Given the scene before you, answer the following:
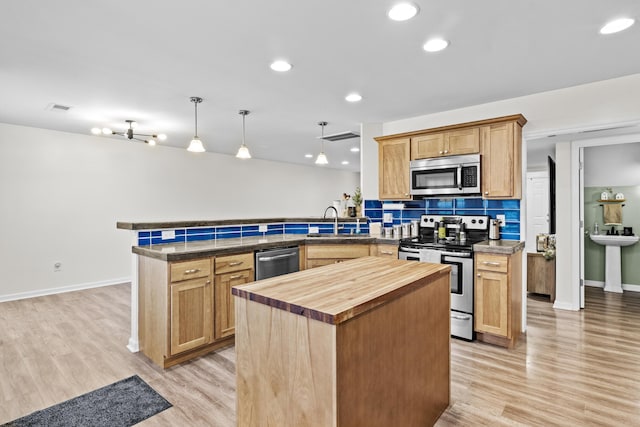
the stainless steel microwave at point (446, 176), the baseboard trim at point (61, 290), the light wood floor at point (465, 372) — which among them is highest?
the stainless steel microwave at point (446, 176)

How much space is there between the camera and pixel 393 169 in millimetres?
4152

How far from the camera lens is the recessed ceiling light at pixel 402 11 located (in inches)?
75.1

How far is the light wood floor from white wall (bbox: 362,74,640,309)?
3.86ft

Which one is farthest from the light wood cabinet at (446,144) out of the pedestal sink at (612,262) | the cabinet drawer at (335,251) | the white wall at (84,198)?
the white wall at (84,198)

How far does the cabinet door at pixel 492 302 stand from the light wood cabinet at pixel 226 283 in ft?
7.33

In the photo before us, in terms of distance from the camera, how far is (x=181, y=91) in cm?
334

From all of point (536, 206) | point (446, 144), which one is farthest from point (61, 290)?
point (536, 206)

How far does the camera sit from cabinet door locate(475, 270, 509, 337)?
3.03 m

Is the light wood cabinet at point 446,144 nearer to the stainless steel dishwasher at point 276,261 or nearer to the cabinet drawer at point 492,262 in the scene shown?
the cabinet drawer at point 492,262

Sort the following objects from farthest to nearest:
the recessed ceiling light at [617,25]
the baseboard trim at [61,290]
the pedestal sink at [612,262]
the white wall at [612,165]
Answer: the white wall at [612,165], the pedestal sink at [612,262], the baseboard trim at [61,290], the recessed ceiling light at [617,25]

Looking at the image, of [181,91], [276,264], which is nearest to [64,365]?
[276,264]

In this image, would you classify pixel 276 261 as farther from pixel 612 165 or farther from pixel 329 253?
pixel 612 165

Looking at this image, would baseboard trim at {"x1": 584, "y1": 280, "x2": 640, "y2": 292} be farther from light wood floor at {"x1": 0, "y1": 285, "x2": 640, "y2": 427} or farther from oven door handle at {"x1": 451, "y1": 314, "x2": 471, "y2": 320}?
oven door handle at {"x1": 451, "y1": 314, "x2": 471, "y2": 320}

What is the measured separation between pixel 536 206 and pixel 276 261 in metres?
5.46
